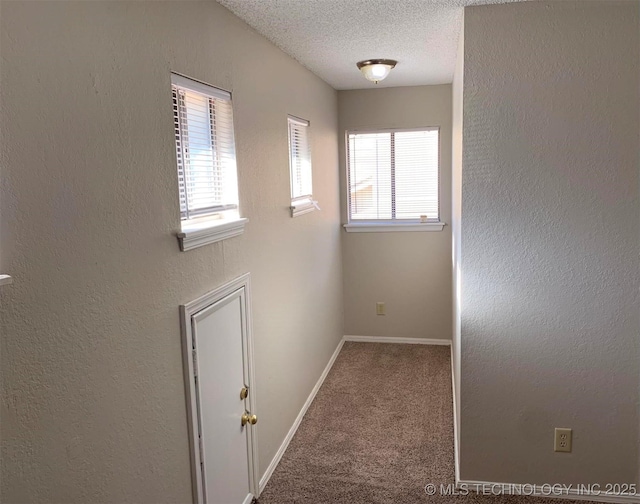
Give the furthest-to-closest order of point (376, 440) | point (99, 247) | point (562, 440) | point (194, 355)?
point (376, 440) → point (562, 440) → point (194, 355) → point (99, 247)

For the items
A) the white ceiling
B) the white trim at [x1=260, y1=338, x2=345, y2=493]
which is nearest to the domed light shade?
the white ceiling

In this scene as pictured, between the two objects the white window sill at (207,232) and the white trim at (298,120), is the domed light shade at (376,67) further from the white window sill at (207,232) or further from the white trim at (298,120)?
the white window sill at (207,232)

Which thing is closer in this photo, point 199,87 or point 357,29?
point 199,87

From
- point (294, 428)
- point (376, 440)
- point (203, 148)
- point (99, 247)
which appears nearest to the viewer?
point (99, 247)

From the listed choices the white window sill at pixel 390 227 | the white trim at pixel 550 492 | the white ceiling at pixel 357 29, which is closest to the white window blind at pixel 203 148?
the white ceiling at pixel 357 29

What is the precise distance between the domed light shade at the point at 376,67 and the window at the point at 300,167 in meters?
0.55

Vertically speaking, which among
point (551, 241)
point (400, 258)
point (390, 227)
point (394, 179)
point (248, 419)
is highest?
point (394, 179)

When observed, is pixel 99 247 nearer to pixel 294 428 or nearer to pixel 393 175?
pixel 294 428

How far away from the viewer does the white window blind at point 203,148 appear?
7.14 ft

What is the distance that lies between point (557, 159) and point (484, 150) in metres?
0.34

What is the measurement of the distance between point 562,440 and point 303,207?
2.12 meters

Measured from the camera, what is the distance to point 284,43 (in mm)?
3209

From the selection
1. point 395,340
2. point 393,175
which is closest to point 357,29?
point 393,175

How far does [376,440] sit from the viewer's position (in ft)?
11.6
